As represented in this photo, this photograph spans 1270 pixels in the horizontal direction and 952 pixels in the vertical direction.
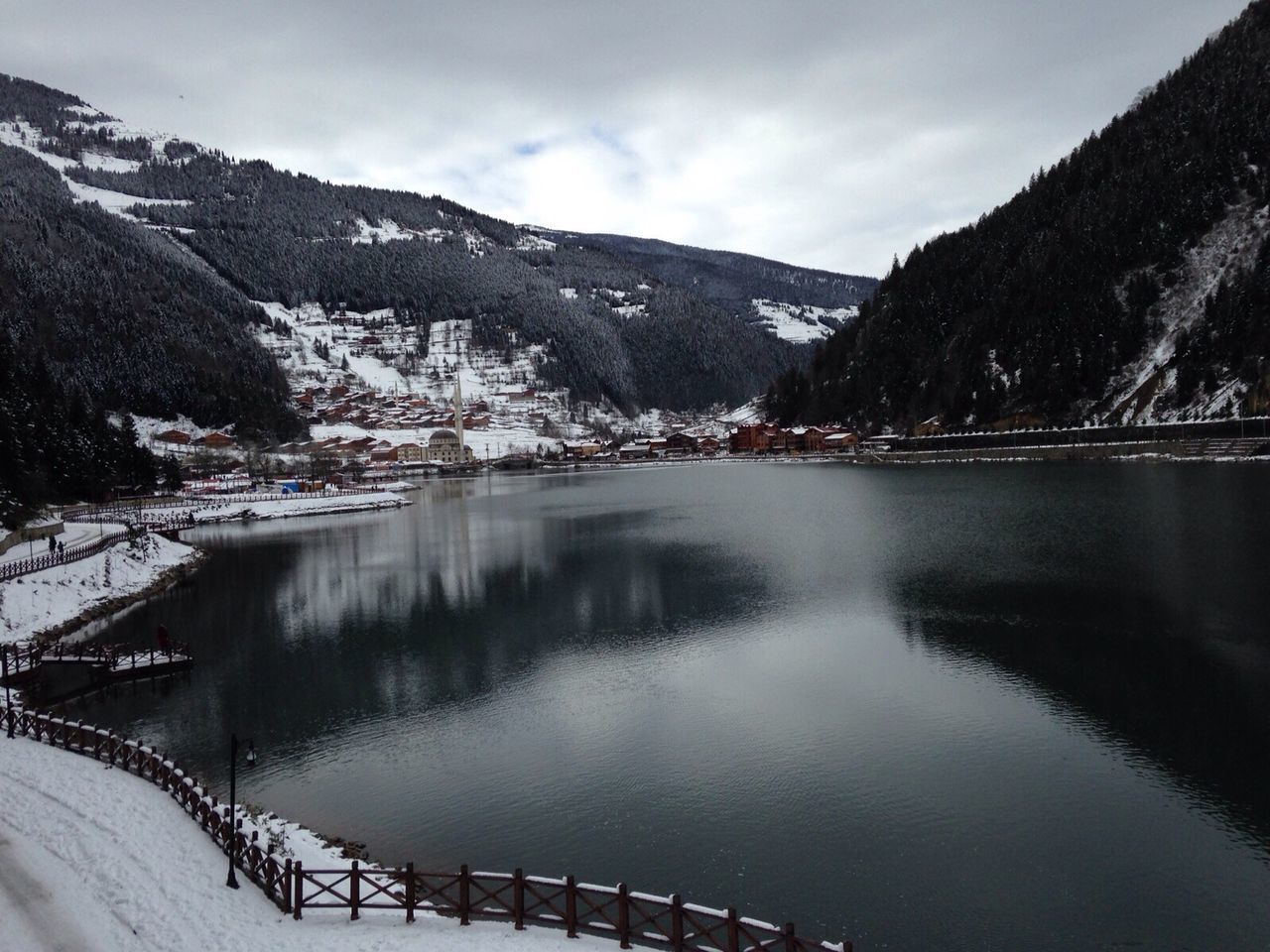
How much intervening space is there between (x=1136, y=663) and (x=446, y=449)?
147 meters

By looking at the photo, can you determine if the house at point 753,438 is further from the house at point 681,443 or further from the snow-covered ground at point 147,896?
the snow-covered ground at point 147,896

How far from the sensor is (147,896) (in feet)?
35.2

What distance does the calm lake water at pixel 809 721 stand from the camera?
12.1 metres

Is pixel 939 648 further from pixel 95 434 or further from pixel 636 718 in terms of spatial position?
pixel 95 434

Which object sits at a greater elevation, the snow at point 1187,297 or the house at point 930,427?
the snow at point 1187,297

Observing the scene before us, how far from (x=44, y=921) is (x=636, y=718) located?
11.9 metres

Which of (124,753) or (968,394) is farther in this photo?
(968,394)

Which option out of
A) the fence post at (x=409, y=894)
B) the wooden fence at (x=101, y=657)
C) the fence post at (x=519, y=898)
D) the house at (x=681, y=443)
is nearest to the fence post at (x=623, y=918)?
the fence post at (x=519, y=898)

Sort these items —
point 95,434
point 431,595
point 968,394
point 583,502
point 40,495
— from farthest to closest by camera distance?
1. point 968,394
2. point 583,502
3. point 95,434
4. point 40,495
5. point 431,595

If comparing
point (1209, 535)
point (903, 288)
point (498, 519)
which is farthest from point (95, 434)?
point (903, 288)

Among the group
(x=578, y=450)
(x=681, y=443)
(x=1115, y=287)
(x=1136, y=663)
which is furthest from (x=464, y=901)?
(x=681, y=443)

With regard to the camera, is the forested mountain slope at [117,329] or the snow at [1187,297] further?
the forested mountain slope at [117,329]

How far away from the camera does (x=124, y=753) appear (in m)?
15.1

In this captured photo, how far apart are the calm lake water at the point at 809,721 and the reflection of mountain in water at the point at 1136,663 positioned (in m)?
0.10
